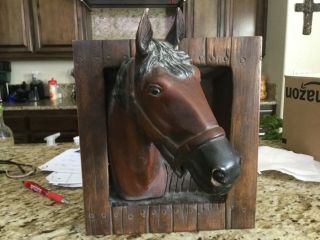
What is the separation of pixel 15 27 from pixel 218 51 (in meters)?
2.67

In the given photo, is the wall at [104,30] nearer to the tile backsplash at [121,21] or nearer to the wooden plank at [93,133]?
the tile backsplash at [121,21]

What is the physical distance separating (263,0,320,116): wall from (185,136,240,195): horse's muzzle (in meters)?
2.30

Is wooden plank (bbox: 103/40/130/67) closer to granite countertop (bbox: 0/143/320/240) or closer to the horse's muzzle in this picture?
the horse's muzzle

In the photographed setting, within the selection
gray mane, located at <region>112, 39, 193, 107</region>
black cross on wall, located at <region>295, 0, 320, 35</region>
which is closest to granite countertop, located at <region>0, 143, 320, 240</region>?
gray mane, located at <region>112, 39, 193, 107</region>

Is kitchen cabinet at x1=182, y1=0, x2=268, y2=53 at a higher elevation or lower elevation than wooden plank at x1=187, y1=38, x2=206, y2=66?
higher

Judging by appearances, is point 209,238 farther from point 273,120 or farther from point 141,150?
point 273,120

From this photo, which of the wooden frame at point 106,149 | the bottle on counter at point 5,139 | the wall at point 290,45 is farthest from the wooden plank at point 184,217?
the wall at point 290,45

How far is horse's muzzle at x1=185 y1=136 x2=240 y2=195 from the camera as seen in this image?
1.27ft

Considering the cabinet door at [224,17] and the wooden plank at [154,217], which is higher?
the cabinet door at [224,17]

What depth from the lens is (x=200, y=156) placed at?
1.29ft

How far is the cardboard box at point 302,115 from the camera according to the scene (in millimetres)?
845

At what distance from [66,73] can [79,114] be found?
2753 millimetres

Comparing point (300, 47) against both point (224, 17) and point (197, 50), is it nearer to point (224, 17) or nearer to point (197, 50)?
point (224, 17)

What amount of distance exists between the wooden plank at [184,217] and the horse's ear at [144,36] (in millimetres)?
276
